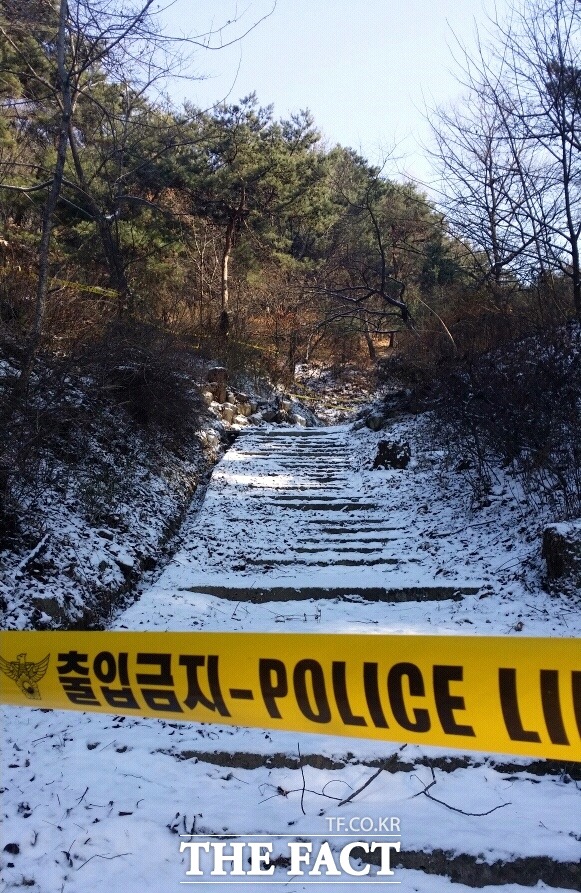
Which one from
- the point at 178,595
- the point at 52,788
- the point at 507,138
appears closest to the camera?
the point at 52,788

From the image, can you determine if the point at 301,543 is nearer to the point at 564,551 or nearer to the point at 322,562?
the point at 322,562

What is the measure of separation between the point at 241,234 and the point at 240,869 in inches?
744

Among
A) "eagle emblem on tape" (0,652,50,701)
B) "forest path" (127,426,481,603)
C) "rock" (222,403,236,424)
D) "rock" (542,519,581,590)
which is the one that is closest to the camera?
"eagle emblem on tape" (0,652,50,701)

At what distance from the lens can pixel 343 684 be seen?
1867 mm

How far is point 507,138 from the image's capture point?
8.45 m

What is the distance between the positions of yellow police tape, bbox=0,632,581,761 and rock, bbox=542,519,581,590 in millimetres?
3325

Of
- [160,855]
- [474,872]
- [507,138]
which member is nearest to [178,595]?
[160,855]

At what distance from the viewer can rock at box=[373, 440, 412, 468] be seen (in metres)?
9.50

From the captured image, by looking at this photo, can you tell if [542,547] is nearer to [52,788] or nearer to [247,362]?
[52,788]

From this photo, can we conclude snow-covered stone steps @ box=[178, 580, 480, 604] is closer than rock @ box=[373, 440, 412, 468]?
Yes

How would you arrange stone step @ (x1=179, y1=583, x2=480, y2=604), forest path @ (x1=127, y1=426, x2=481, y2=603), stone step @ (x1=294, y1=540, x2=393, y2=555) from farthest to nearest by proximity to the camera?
stone step @ (x1=294, y1=540, x2=393, y2=555)
forest path @ (x1=127, y1=426, x2=481, y2=603)
stone step @ (x1=179, y1=583, x2=480, y2=604)

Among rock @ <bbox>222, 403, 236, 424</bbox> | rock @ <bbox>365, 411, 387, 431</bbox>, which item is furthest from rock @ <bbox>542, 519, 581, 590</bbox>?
rock @ <bbox>222, 403, 236, 424</bbox>

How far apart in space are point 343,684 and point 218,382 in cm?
1230

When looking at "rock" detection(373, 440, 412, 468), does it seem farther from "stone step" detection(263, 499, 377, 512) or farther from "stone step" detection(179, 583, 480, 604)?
"stone step" detection(179, 583, 480, 604)
